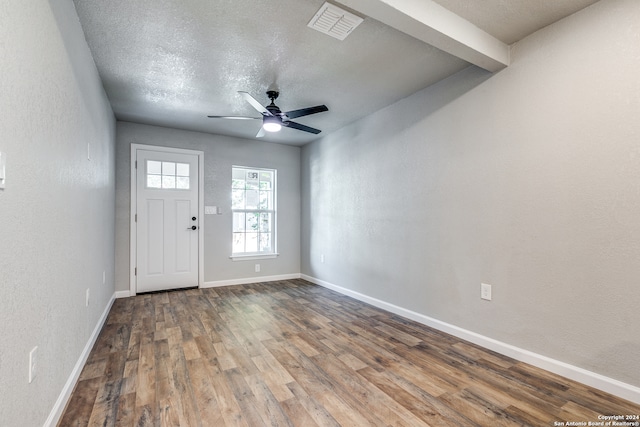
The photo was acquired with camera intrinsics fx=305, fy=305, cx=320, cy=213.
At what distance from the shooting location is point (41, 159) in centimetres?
141

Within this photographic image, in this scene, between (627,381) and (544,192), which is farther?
(544,192)

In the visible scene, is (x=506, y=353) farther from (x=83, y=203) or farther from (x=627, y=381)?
(x=83, y=203)

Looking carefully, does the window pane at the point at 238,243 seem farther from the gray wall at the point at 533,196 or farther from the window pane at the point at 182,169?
the gray wall at the point at 533,196

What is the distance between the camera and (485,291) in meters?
2.55

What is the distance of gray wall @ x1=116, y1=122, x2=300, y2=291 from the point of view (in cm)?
420

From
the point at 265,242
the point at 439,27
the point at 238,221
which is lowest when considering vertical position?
the point at 265,242

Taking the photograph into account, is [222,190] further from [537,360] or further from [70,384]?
[537,360]

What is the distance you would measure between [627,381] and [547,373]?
407 mm

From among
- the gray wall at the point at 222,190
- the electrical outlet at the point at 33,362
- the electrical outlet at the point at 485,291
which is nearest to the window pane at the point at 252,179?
the gray wall at the point at 222,190

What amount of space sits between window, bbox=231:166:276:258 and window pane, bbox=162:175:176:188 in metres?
0.87

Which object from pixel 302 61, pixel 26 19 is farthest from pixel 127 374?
pixel 302 61

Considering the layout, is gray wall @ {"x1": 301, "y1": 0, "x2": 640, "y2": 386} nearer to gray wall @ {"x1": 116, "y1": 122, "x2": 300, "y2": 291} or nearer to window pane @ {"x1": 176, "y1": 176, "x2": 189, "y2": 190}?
gray wall @ {"x1": 116, "y1": 122, "x2": 300, "y2": 291}

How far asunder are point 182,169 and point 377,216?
2986 millimetres

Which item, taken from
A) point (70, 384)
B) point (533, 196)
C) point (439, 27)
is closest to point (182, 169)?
point (70, 384)
